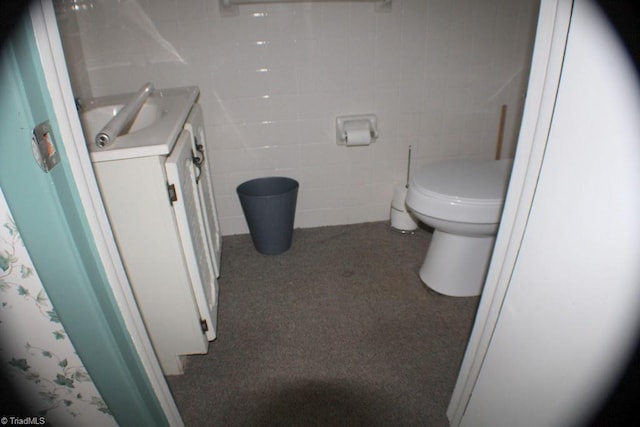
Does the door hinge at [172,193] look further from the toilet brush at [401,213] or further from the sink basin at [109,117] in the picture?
the toilet brush at [401,213]

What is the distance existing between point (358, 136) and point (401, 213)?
1.65ft

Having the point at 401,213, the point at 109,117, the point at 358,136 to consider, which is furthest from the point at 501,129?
the point at 109,117

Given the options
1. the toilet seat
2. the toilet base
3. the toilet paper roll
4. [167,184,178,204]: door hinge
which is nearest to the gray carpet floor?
the toilet base

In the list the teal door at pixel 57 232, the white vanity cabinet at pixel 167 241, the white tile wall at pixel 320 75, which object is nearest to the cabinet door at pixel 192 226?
the white vanity cabinet at pixel 167 241

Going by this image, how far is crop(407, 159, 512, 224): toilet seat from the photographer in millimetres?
1243

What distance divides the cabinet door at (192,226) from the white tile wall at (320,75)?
2.16 feet

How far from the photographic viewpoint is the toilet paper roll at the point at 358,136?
178 cm

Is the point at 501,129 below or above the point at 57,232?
below

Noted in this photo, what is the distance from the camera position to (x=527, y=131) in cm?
62

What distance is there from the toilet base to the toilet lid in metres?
0.23

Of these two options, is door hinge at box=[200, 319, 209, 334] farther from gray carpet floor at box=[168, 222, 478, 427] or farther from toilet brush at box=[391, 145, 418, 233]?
toilet brush at box=[391, 145, 418, 233]

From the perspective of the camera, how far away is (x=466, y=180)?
137 cm

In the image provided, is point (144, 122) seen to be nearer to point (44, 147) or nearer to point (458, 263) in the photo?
point (44, 147)

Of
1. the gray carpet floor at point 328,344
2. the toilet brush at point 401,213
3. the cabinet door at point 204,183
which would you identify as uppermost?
the cabinet door at point 204,183
